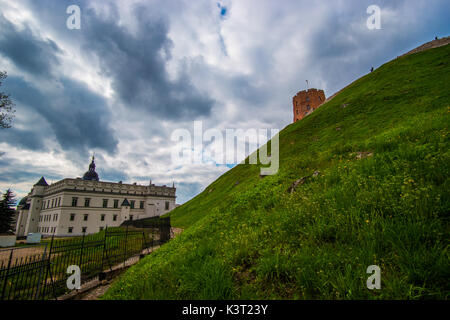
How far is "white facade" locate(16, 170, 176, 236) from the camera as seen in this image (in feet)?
176

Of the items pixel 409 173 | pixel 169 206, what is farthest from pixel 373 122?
pixel 169 206

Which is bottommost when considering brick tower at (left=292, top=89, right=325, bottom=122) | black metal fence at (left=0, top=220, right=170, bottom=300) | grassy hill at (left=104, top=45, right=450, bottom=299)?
black metal fence at (left=0, top=220, right=170, bottom=300)

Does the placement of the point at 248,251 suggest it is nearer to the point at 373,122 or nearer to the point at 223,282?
the point at 223,282

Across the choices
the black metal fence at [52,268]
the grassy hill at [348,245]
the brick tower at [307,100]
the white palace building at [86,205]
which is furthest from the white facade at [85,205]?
the grassy hill at [348,245]

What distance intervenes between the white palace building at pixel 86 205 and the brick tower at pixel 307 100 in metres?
50.4

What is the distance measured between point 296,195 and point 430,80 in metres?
25.8

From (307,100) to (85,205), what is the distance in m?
74.1

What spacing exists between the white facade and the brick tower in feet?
165

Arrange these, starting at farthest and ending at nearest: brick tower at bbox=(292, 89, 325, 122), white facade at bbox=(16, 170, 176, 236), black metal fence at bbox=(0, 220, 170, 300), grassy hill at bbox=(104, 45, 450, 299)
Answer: brick tower at bbox=(292, 89, 325, 122) < white facade at bbox=(16, 170, 176, 236) < black metal fence at bbox=(0, 220, 170, 300) < grassy hill at bbox=(104, 45, 450, 299)

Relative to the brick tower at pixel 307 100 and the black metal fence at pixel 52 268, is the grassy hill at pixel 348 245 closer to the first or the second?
the black metal fence at pixel 52 268

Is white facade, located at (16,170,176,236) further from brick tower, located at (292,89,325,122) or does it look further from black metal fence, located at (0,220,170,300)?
brick tower, located at (292,89,325,122)

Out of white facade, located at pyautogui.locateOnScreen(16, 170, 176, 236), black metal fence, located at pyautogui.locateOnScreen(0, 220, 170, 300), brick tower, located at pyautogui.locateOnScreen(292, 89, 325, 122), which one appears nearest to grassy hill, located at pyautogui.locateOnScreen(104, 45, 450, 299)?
black metal fence, located at pyautogui.locateOnScreen(0, 220, 170, 300)

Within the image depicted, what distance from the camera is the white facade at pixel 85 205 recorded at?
53625mm

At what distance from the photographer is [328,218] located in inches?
170
